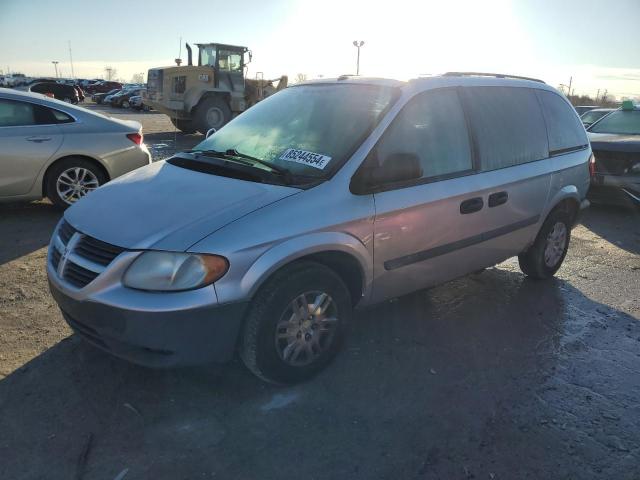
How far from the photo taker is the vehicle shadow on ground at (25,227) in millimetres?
5043

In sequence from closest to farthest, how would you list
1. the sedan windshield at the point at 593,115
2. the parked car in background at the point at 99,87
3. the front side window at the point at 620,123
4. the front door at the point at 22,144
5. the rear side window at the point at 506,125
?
1. the rear side window at the point at 506,125
2. the front door at the point at 22,144
3. the front side window at the point at 620,123
4. the sedan windshield at the point at 593,115
5. the parked car in background at the point at 99,87

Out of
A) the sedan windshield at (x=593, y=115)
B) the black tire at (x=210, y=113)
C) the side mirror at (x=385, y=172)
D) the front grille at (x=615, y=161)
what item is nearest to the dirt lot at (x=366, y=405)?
the side mirror at (x=385, y=172)

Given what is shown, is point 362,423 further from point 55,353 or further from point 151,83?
point 151,83

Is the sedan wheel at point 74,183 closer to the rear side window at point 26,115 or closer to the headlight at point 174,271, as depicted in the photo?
the rear side window at point 26,115

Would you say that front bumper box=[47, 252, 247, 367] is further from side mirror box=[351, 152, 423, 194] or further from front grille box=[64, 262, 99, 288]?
side mirror box=[351, 152, 423, 194]

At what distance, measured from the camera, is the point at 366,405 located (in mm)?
2861

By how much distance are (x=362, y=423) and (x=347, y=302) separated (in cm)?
70

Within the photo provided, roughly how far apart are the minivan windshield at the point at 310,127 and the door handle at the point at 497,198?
3.62 feet

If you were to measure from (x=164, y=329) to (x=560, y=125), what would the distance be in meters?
3.94

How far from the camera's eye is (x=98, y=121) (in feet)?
20.7

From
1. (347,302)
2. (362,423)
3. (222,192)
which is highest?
(222,192)

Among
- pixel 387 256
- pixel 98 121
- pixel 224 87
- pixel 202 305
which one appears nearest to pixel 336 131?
pixel 387 256

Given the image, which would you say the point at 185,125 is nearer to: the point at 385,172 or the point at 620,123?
the point at 620,123

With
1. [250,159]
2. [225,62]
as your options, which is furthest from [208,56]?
[250,159]
